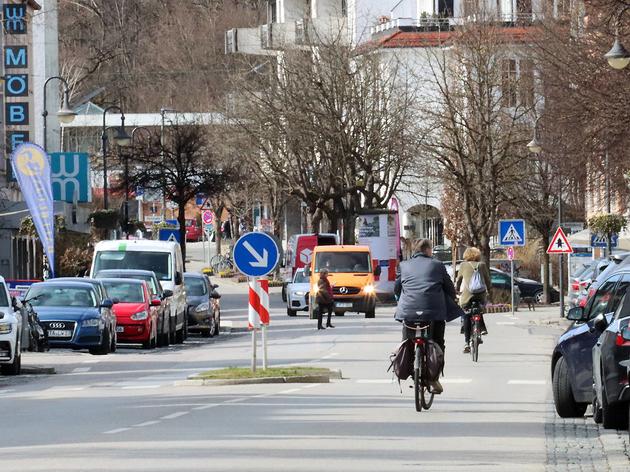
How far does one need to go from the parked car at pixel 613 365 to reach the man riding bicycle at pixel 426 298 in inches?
112

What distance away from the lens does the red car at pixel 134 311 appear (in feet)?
121

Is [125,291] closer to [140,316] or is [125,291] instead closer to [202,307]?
[140,316]

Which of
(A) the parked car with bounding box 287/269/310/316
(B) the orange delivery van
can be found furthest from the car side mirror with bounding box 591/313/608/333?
(A) the parked car with bounding box 287/269/310/316

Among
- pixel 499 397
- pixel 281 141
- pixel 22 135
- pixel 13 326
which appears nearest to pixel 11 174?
pixel 22 135

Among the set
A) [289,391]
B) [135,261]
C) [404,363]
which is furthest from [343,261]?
[404,363]

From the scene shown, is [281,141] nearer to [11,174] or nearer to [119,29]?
[11,174]

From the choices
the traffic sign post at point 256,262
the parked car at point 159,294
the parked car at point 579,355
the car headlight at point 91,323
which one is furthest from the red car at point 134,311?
the parked car at point 579,355

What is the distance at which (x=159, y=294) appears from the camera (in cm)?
3825

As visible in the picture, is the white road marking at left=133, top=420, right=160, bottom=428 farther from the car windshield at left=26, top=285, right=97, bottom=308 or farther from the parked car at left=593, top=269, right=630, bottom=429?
the car windshield at left=26, top=285, right=97, bottom=308

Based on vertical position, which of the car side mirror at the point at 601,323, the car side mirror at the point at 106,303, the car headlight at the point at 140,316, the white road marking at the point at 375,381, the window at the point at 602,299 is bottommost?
the white road marking at the point at 375,381

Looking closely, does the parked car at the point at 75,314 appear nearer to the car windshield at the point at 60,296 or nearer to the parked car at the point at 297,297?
the car windshield at the point at 60,296

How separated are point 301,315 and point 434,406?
37237mm

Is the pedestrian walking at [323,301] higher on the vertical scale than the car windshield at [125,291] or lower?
lower

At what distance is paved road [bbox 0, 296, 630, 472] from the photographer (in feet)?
42.1
